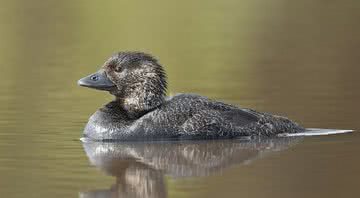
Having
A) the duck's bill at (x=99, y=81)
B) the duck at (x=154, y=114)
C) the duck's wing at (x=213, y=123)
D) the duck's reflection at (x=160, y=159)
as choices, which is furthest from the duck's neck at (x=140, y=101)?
the duck's reflection at (x=160, y=159)

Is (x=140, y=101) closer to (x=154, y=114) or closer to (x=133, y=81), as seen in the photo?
(x=133, y=81)

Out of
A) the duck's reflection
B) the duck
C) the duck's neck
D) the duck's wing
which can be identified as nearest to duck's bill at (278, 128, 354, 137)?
the duck

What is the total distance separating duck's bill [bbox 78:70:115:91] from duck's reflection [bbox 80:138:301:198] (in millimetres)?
767

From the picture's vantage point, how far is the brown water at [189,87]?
436 inches

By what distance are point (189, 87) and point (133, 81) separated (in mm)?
4475

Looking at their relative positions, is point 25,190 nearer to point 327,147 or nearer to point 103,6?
point 327,147

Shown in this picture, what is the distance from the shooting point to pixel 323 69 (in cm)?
2042

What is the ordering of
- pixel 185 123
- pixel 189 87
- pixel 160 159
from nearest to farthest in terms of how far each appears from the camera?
pixel 160 159 → pixel 185 123 → pixel 189 87

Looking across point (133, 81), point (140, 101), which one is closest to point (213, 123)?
point (140, 101)

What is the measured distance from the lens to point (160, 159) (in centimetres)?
1240

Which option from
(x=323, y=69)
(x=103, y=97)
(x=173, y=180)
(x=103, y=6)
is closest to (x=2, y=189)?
(x=173, y=180)

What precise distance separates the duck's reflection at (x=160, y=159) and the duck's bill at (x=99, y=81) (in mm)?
767

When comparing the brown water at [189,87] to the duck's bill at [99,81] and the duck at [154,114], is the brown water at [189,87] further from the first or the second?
the duck's bill at [99,81]

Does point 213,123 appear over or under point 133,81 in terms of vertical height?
under
